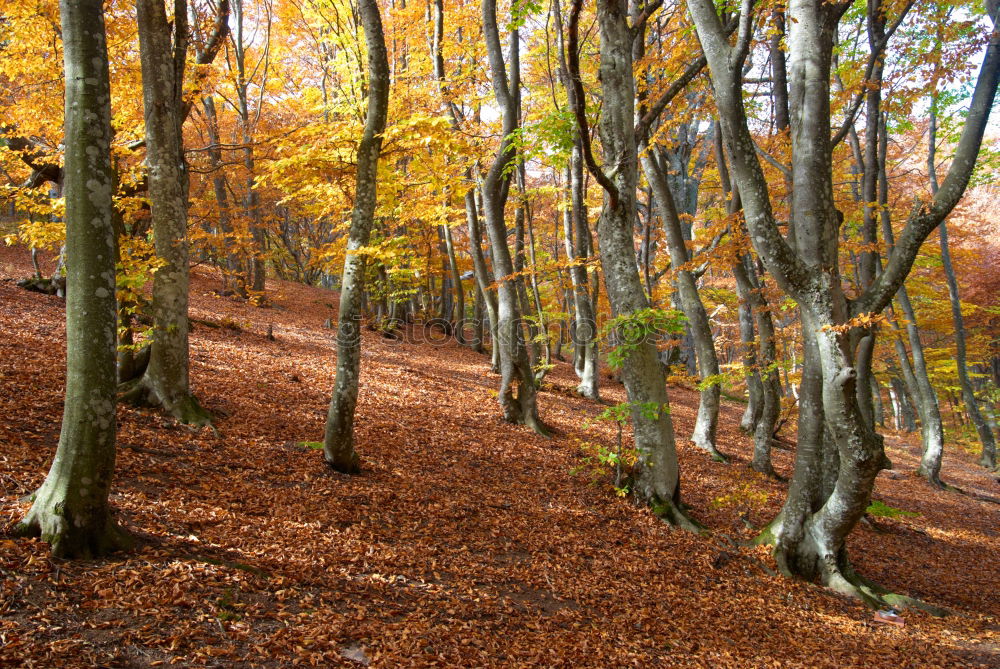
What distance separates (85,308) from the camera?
9.80 ft

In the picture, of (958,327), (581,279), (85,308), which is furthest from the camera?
(958,327)

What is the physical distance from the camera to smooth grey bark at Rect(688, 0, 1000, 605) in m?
4.79

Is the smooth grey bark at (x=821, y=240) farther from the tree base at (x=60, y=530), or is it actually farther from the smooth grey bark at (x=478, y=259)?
the smooth grey bark at (x=478, y=259)

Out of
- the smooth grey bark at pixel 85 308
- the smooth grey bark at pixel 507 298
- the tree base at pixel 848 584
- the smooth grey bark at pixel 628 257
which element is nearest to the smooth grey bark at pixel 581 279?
the smooth grey bark at pixel 507 298

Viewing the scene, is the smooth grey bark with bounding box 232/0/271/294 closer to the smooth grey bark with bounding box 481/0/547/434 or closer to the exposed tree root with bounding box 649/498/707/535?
the smooth grey bark with bounding box 481/0/547/434

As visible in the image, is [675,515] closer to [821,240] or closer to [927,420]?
[821,240]

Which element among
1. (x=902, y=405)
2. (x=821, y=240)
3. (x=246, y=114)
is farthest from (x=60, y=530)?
(x=902, y=405)

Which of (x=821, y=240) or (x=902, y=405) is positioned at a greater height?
(x=821, y=240)

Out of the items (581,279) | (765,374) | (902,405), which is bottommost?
(902,405)

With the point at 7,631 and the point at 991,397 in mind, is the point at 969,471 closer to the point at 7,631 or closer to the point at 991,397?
the point at 991,397

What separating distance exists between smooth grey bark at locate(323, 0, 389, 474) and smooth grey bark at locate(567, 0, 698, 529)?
93.6 inches

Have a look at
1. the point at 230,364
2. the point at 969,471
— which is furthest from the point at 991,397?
the point at 230,364

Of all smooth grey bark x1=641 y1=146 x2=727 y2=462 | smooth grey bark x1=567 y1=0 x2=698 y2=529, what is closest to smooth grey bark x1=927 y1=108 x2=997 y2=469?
smooth grey bark x1=641 y1=146 x2=727 y2=462

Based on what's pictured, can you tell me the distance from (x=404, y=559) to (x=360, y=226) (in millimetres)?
3123
